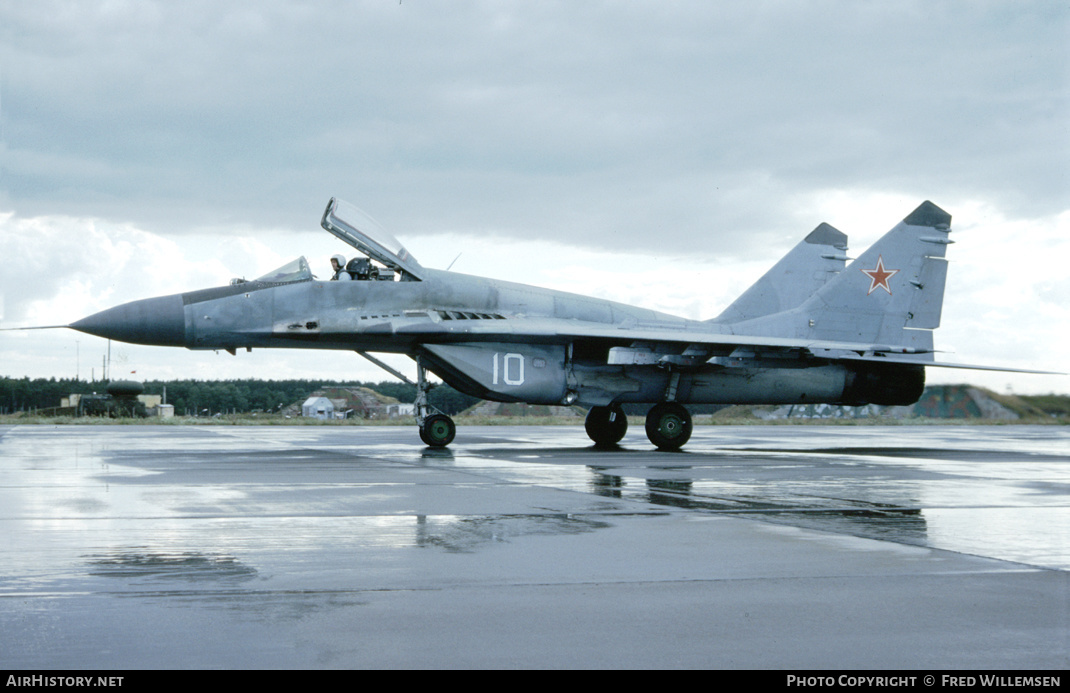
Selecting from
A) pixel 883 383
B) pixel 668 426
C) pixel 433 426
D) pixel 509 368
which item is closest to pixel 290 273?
pixel 433 426

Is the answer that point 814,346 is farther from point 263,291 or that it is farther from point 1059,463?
point 263,291

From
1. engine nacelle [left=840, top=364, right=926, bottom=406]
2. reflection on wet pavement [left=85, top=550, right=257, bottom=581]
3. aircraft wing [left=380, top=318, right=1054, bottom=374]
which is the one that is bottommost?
reflection on wet pavement [left=85, top=550, right=257, bottom=581]

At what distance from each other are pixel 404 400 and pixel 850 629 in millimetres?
50205

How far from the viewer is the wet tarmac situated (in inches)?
146

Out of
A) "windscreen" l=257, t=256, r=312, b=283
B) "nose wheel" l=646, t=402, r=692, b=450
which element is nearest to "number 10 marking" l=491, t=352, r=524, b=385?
"nose wheel" l=646, t=402, r=692, b=450

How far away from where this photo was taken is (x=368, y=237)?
17.4 metres

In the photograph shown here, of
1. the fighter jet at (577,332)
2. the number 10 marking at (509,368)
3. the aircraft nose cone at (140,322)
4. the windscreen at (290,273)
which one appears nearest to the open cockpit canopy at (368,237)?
the fighter jet at (577,332)

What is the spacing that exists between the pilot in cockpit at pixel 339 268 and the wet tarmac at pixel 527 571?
6994mm

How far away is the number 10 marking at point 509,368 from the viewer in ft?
58.2

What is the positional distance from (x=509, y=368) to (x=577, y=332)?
1.41 meters

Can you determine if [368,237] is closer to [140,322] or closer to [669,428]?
[140,322]

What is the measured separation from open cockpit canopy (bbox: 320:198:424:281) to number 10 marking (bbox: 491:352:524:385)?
2.08 m

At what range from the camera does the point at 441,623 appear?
409cm

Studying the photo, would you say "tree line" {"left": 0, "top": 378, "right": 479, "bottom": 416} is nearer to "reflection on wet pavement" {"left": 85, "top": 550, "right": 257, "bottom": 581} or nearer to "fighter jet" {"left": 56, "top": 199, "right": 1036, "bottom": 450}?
"fighter jet" {"left": 56, "top": 199, "right": 1036, "bottom": 450}
